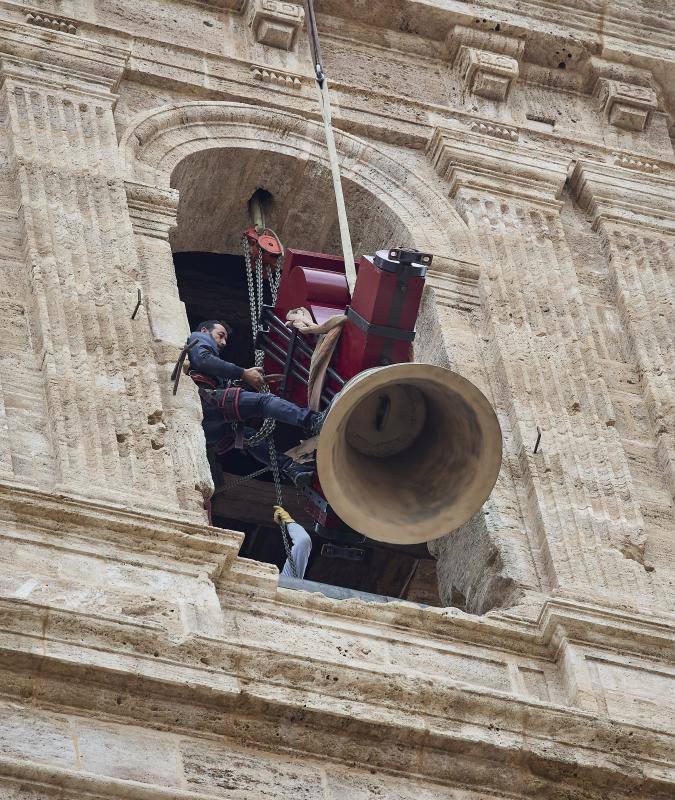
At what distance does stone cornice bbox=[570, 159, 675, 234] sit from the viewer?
53.6 feet

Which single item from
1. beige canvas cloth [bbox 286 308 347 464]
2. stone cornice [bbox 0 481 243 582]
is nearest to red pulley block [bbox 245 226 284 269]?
beige canvas cloth [bbox 286 308 347 464]

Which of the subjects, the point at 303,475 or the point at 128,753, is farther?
the point at 303,475

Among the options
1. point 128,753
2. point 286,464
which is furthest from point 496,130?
point 128,753

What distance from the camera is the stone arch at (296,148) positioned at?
15.5 meters

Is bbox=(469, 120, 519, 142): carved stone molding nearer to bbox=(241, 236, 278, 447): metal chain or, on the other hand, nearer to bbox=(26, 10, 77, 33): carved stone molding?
bbox=(241, 236, 278, 447): metal chain

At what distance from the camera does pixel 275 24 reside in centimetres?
1670

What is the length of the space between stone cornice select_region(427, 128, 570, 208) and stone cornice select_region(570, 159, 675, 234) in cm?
20

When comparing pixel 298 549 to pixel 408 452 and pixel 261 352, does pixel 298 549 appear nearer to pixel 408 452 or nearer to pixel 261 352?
pixel 408 452

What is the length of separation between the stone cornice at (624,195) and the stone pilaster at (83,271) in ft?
11.2

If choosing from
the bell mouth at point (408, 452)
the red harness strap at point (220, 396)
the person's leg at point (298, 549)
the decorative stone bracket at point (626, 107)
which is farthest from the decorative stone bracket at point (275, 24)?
the bell mouth at point (408, 452)

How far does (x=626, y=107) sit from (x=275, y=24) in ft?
9.13

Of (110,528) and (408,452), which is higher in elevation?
(408,452)

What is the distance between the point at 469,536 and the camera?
1351cm

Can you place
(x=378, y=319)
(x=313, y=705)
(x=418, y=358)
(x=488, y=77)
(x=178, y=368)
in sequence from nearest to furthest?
(x=313, y=705) < (x=378, y=319) < (x=178, y=368) < (x=418, y=358) < (x=488, y=77)
